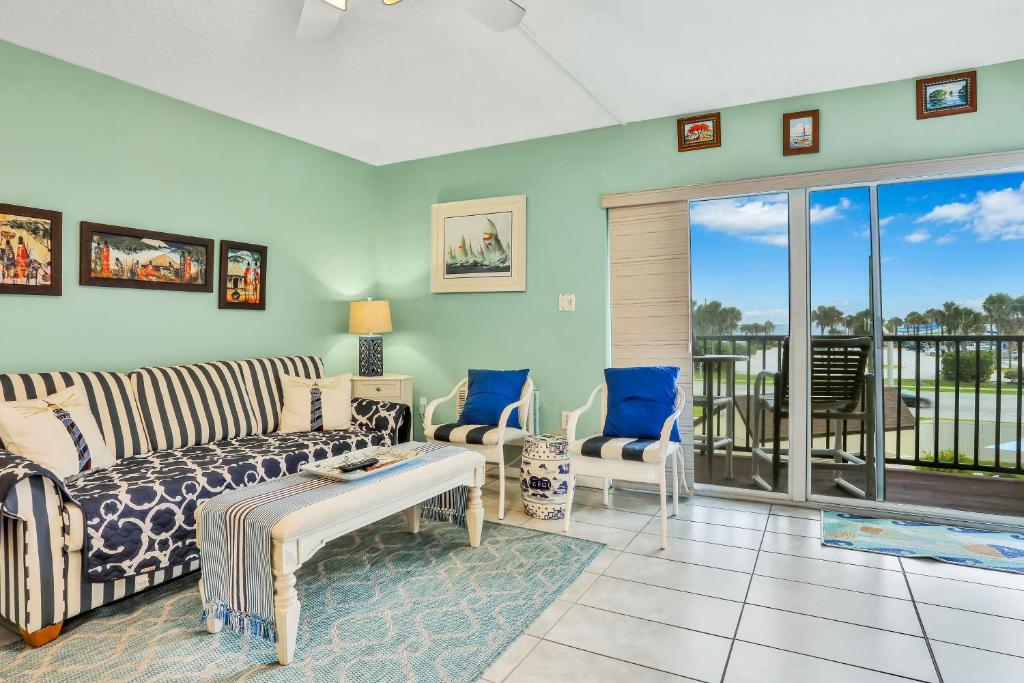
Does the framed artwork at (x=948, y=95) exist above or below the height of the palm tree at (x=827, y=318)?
above

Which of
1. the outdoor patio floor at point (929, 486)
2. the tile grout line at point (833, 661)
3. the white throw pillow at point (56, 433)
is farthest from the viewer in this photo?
the outdoor patio floor at point (929, 486)

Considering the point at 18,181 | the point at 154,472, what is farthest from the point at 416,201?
the point at 154,472

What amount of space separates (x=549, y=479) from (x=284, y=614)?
1.79m

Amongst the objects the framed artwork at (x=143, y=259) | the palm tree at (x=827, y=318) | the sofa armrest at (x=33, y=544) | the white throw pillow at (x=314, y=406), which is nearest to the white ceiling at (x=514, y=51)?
the framed artwork at (x=143, y=259)

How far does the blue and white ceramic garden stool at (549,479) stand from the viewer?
3506 millimetres

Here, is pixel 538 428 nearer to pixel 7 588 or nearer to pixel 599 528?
pixel 599 528

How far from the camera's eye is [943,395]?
161 inches

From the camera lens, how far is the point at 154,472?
274cm

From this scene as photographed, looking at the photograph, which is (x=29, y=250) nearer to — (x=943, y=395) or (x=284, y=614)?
(x=284, y=614)

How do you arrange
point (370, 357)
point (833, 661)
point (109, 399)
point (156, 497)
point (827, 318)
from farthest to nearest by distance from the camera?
point (370, 357) < point (827, 318) < point (109, 399) < point (156, 497) < point (833, 661)

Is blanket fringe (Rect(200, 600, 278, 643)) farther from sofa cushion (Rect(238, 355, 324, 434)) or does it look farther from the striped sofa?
sofa cushion (Rect(238, 355, 324, 434))

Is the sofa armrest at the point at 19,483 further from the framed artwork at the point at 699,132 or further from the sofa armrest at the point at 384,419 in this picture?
the framed artwork at the point at 699,132

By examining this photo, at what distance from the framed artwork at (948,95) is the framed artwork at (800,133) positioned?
1.78ft

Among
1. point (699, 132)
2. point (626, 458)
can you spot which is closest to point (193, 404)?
point (626, 458)
